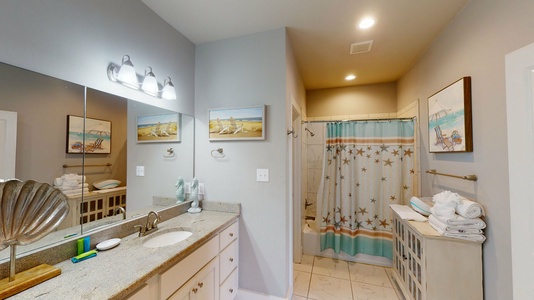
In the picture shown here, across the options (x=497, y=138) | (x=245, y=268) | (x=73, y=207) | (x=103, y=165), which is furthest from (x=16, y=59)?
(x=497, y=138)

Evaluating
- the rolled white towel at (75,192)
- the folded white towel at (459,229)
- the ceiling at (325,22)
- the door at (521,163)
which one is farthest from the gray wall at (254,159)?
the door at (521,163)

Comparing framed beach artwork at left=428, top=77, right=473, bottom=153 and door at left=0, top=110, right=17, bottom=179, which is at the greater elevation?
framed beach artwork at left=428, top=77, right=473, bottom=153

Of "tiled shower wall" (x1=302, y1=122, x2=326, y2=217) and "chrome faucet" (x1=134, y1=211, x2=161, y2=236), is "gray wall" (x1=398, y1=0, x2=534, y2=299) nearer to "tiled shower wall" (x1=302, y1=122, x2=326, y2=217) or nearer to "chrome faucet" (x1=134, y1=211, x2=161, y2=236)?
"tiled shower wall" (x1=302, y1=122, x2=326, y2=217)

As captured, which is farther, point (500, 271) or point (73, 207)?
point (500, 271)

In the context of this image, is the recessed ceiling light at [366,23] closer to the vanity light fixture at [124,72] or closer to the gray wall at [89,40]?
the gray wall at [89,40]

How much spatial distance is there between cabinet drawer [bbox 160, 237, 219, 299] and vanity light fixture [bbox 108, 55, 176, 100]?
1238 millimetres

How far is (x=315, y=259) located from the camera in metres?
2.66

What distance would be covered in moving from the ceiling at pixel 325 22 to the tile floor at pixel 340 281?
2.56 m

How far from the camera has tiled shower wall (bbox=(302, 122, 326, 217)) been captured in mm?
3107

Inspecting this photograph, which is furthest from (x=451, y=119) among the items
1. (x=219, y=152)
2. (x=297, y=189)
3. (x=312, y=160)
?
(x=219, y=152)

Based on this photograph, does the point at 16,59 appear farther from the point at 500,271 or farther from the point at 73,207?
the point at 500,271

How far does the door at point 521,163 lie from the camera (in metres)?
Answer: 1.03

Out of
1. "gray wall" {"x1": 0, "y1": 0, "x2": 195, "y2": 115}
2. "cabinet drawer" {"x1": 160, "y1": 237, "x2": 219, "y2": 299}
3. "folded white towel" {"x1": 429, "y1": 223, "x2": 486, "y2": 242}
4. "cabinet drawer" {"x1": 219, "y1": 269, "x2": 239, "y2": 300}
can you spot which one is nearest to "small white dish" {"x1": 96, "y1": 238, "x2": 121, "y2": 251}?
"cabinet drawer" {"x1": 160, "y1": 237, "x2": 219, "y2": 299}

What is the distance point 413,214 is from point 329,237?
1.15 metres
